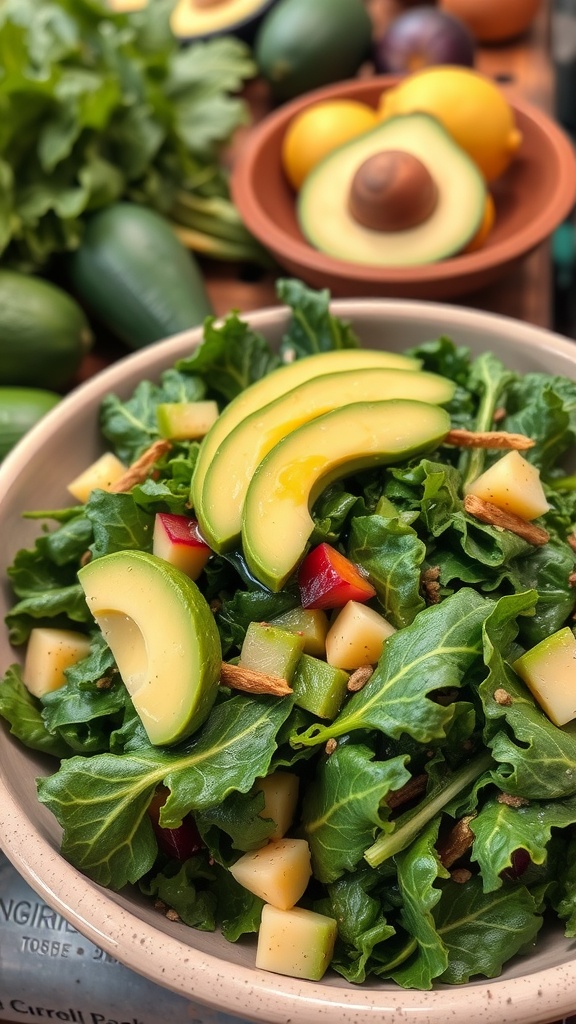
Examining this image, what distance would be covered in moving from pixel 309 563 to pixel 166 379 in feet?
1.40

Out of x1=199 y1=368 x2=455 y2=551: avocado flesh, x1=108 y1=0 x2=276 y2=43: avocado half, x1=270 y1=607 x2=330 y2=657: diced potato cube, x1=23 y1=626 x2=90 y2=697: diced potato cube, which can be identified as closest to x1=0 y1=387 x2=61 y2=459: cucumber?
x1=23 y1=626 x2=90 y2=697: diced potato cube

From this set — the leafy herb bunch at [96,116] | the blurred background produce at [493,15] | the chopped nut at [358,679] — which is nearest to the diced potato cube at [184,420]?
the chopped nut at [358,679]

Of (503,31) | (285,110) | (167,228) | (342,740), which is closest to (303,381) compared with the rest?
(342,740)

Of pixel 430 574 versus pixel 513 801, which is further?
pixel 430 574

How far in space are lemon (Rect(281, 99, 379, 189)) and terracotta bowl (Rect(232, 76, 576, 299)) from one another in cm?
4

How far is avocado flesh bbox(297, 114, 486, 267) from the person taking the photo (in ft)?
4.92

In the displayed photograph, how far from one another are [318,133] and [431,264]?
406 millimetres

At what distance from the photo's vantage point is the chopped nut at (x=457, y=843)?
0.84 m

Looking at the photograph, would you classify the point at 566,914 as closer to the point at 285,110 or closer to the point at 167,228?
the point at 167,228

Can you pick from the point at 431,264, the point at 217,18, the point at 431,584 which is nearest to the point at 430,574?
the point at 431,584

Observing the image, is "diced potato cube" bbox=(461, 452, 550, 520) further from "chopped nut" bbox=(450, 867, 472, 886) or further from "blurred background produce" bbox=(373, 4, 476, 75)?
"blurred background produce" bbox=(373, 4, 476, 75)

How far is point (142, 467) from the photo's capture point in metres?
1.09

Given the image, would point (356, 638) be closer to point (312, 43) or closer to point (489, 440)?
point (489, 440)

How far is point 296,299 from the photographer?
1.22 metres
